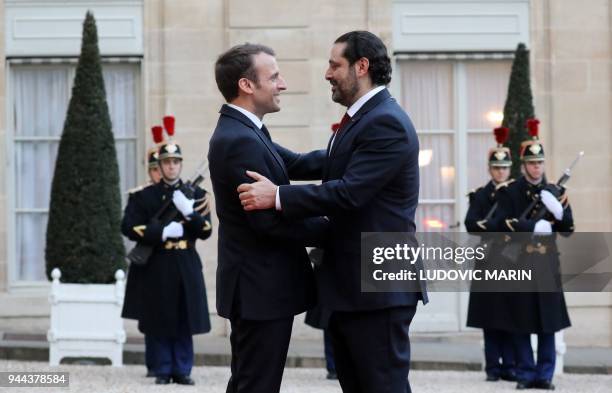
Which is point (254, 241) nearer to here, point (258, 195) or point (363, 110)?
point (258, 195)

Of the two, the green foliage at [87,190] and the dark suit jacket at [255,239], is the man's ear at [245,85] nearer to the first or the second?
the dark suit jacket at [255,239]

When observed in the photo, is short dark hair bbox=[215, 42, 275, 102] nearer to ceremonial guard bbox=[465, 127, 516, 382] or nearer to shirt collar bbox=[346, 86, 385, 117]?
shirt collar bbox=[346, 86, 385, 117]

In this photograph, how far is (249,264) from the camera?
6520mm

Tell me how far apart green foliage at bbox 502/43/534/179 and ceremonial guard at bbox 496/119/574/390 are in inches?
55.3

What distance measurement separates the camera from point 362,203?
20.5ft

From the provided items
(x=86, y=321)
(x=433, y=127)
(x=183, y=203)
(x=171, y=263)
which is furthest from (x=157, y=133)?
(x=433, y=127)

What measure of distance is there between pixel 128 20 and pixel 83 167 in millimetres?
2075

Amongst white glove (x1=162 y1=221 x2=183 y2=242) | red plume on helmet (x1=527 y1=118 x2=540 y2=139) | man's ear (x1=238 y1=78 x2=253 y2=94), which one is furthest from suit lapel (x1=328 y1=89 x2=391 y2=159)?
red plume on helmet (x1=527 y1=118 x2=540 y2=139)

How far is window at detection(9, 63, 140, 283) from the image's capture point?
14.9 metres

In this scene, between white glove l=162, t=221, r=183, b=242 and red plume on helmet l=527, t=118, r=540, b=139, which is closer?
white glove l=162, t=221, r=183, b=242

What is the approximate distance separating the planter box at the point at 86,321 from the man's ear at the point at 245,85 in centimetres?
647

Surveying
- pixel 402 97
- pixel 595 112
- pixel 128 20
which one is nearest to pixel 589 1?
pixel 595 112

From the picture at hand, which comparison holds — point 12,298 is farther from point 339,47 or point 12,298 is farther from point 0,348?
point 339,47

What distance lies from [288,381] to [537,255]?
225 cm
